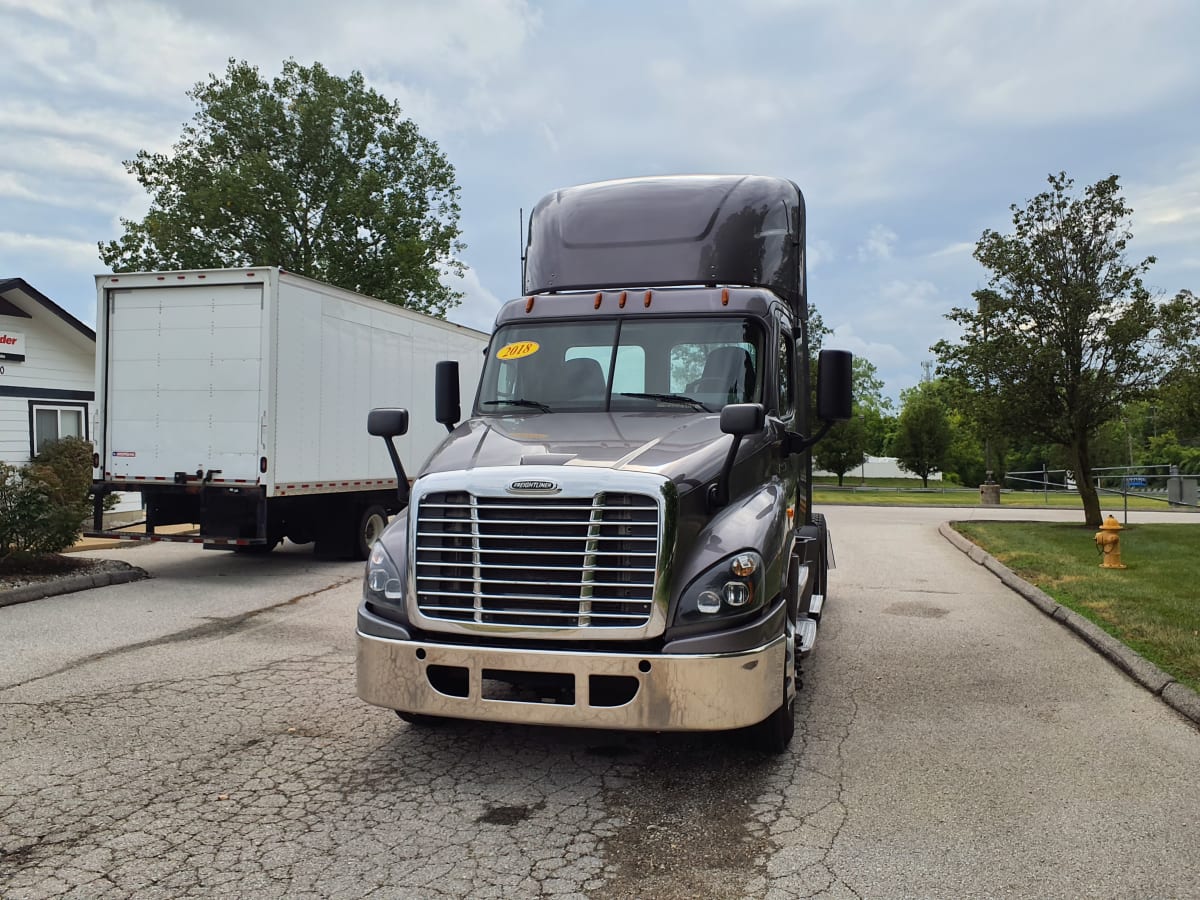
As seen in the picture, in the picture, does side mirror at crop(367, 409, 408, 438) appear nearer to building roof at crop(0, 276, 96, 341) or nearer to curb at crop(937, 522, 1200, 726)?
curb at crop(937, 522, 1200, 726)

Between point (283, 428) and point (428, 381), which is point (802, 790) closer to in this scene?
point (283, 428)

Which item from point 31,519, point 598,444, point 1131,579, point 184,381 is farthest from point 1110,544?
point 31,519

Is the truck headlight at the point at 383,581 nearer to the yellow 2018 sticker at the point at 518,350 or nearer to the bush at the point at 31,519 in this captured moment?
the yellow 2018 sticker at the point at 518,350

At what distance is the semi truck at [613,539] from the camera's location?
14.3 feet

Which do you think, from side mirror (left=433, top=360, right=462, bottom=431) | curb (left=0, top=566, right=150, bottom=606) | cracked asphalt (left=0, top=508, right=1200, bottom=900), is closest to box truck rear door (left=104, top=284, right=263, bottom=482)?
curb (left=0, top=566, right=150, bottom=606)

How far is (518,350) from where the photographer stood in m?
6.21

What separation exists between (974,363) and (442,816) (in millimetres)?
16928

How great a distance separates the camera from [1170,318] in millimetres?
17781

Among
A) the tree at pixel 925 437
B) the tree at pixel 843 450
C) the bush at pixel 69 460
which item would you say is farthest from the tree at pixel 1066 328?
the tree at pixel 925 437

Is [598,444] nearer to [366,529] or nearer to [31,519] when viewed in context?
[31,519]

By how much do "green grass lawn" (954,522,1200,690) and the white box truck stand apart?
28.5 ft

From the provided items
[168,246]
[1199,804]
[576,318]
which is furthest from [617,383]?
[168,246]

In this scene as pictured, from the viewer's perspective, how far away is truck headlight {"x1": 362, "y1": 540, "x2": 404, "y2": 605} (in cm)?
478

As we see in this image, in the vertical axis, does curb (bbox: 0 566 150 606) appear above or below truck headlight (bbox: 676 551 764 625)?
below
